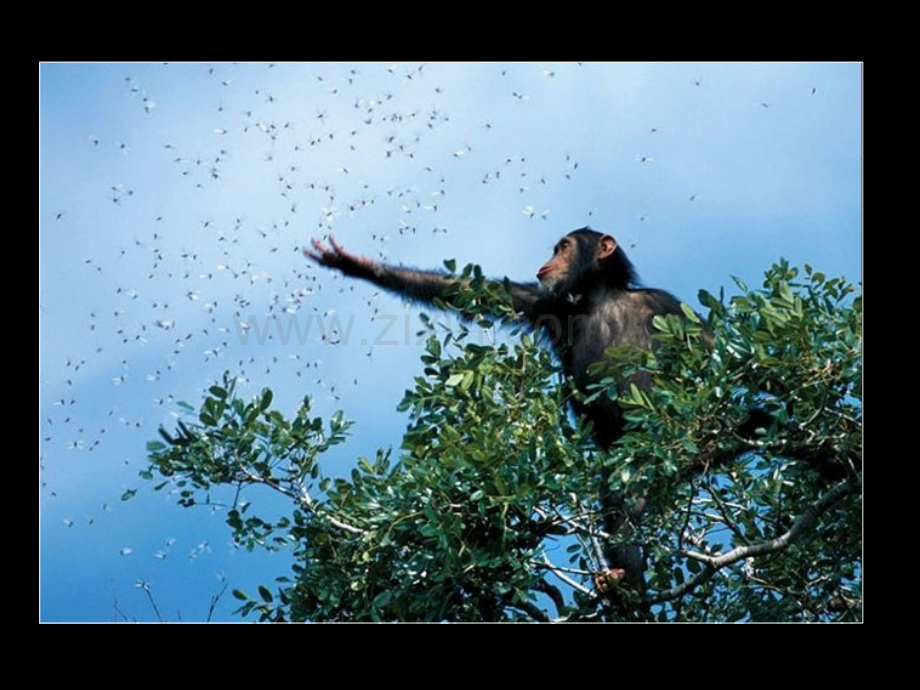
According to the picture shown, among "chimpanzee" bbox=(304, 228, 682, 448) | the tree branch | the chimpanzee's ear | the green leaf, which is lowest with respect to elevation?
the tree branch

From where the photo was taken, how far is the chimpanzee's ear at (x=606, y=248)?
8.77m

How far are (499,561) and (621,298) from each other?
3068mm

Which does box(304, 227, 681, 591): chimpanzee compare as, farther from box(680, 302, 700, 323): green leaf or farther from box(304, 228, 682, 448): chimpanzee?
box(680, 302, 700, 323): green leaf

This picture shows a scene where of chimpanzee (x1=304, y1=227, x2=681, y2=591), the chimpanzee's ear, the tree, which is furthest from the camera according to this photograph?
the chimpanzee's ear

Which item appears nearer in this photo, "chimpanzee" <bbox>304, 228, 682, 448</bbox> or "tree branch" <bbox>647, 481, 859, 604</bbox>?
"tree branch" <bbox>647, 481, 859, 604</bbox>

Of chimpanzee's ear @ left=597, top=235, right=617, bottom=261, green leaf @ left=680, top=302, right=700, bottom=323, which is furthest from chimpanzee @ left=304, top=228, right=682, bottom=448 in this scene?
green leaf @ left=680, top=302, right=700, bottom=323

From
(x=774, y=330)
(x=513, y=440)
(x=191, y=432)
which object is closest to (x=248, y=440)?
(x=191, y=432)

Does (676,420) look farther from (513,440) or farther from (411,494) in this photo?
(411,494)

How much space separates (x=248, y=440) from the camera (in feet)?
22.0

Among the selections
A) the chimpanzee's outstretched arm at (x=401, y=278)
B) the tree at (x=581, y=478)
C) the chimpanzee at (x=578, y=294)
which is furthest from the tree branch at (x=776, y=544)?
the chimpanzee's outstretched arm at (x=401, y=278)

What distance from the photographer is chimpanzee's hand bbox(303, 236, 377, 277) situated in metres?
8.65

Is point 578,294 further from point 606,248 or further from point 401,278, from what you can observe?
point 401,278

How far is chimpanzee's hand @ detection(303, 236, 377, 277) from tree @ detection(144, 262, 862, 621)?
1.98 metres
